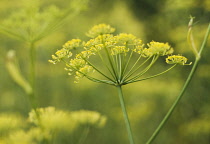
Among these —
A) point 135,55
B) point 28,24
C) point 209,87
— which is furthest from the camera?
point 135,55

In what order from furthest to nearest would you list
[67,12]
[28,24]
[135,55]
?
[135,55], [67,12], [28,24]

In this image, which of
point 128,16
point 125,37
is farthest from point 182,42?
point 125,37

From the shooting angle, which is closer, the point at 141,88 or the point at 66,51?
the point at 66,51

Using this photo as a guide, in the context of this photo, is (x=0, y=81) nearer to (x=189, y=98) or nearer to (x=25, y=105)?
(x=25, y=105)

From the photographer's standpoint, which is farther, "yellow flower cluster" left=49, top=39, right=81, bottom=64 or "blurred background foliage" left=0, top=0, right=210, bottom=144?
"blurred background foliage" left=0, top=0, right=210, bottom=144

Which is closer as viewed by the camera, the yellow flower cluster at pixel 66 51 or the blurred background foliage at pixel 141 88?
the yellow flower cluster at pixel 66 51

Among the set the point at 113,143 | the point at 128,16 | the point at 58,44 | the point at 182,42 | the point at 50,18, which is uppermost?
the point at 128,16

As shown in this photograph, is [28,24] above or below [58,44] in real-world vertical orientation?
below

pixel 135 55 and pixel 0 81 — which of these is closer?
pixel 0 81
